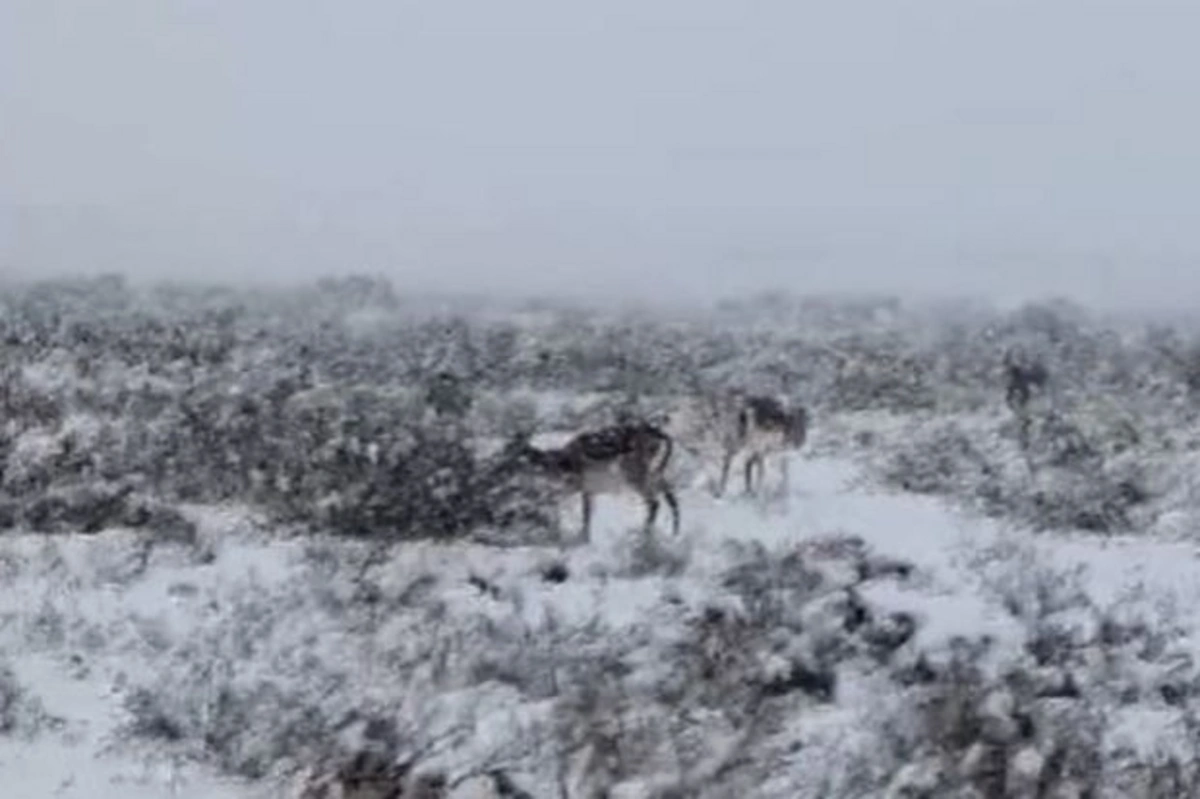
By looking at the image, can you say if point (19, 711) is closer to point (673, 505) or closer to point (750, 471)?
point (673, 505)

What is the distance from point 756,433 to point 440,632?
7.09m

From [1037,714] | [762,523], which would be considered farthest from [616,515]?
[1037,714]

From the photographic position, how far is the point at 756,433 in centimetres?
1812

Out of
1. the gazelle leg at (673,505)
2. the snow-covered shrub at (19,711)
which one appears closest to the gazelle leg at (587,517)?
the gazelle leg at (673,505)

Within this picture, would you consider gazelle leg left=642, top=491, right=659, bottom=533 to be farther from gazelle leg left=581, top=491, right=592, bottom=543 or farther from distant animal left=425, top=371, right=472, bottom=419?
distant animal left=425, top=371, right=472, bottom=419

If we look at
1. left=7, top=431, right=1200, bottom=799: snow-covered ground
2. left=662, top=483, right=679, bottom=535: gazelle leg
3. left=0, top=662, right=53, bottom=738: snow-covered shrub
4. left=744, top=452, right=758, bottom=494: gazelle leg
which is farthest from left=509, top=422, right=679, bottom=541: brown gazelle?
left=0, top=662, right=53, bottom=738: snow-covered shrub

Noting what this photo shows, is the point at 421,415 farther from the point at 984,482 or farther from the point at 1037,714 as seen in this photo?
the point at 1037,714

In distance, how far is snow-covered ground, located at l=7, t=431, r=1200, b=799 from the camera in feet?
31.4

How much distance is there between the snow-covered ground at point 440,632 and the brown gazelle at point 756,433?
224 centimetres

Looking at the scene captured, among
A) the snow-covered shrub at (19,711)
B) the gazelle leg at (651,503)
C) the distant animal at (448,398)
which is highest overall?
the distant animal at (448,398)

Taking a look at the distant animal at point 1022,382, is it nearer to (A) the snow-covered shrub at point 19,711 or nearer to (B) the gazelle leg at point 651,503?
(B) the gazelle leg at point 651,503

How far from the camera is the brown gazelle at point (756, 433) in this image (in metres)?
18.0

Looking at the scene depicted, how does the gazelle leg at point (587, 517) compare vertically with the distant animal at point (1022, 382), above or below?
below

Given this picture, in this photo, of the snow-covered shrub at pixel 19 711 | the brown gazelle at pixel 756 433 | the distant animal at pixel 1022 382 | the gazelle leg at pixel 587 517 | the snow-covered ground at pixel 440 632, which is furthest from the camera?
the distant animal at pixel 1022 382
